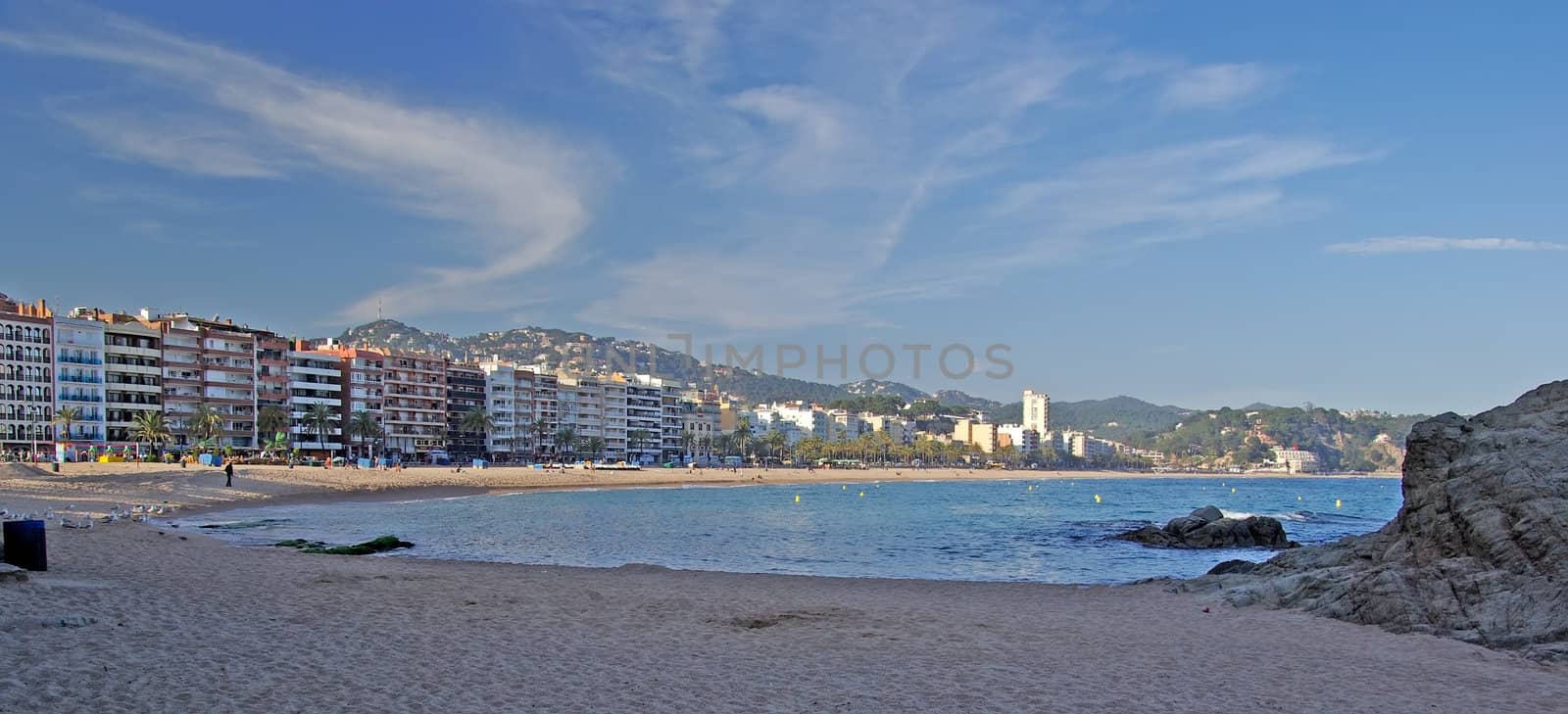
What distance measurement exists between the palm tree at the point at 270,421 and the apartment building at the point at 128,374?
27.9ft

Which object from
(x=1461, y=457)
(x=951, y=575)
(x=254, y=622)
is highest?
(x=1461, y=457)

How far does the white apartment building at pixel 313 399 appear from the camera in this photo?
106 meters

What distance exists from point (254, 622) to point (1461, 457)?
17.8 meters

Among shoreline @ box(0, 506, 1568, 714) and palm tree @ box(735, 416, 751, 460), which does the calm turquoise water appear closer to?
shoreline @ box(0, 506, 1568, 714)

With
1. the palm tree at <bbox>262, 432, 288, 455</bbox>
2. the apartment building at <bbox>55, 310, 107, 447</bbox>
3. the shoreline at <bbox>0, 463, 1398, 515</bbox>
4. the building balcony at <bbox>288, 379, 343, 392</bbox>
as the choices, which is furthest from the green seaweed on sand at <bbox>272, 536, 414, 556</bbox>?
the building balcony at <bbox>288, 379, 343, 392</bbox>

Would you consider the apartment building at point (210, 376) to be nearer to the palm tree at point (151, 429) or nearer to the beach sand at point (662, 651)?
the palm tree at point (151, 429)

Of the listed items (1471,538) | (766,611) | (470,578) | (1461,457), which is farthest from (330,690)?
(1461,457)

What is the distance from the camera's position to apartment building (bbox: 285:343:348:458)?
105875mm

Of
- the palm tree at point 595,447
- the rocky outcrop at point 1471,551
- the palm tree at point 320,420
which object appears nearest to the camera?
the rocky outcrop at point 1471,551

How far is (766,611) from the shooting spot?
15.7 metres

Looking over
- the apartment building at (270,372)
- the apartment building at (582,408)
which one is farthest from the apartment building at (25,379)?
the apartment building at (582,408)

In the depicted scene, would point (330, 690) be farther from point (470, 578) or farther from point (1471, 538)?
point (1471, 538)

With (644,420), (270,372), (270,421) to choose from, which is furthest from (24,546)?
(644,420)

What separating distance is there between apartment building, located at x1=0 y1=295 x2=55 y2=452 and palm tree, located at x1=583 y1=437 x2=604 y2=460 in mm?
71231
